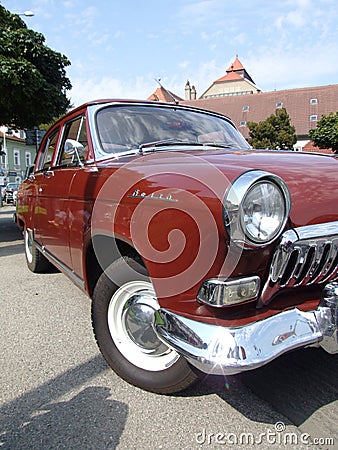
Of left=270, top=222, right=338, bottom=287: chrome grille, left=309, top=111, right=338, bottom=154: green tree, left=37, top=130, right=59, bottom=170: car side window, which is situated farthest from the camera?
left=309, top=111, right=338, bottom=154: green tree

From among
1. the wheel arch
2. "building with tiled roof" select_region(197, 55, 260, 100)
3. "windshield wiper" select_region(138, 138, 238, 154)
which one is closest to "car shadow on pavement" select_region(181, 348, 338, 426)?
the wheel arch

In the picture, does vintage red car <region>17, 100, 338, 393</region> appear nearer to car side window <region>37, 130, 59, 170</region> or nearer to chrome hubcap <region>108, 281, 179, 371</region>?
chrome hubcap <region>108, 281, 179, 371</region>

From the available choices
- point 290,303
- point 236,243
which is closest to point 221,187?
point 236,243

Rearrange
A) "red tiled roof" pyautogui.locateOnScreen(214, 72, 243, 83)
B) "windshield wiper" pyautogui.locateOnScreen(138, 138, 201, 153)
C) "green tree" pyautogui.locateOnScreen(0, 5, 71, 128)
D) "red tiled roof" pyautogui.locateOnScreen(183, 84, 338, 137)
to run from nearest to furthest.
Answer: "windshield wiper" pyautogui.locateOnScreen(138, 138, 201, 153) → "green tree" pyautogui.locateOnScreen(0, 5, 71, 128) → "red tiled roof" pyautogui.locateOnScreen(183, 84, 338, 137) → "red tiled roof" pyautogui.locateOnScreen(214, 72, 243, 83)

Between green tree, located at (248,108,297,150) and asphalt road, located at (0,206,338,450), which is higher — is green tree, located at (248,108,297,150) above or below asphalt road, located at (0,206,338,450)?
above

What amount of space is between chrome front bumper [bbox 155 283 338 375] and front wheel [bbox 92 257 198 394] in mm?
278

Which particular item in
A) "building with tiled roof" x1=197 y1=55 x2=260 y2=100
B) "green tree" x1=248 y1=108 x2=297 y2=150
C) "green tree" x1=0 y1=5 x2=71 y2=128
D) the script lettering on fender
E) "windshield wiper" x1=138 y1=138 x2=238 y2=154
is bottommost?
the script lettering on fender

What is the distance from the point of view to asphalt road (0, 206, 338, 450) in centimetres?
177

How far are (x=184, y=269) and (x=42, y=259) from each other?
352 centimetres

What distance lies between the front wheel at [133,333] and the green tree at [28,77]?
6.89 m

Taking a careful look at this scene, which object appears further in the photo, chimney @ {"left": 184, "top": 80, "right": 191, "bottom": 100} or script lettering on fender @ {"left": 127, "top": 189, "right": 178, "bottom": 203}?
chimney @ {"left": 184, "top": 80, "right": 191, "bottom": 100}

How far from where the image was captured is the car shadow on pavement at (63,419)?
5.78ft

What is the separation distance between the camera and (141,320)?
6.90 feet

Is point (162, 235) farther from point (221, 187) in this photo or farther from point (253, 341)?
point (253, 341)
